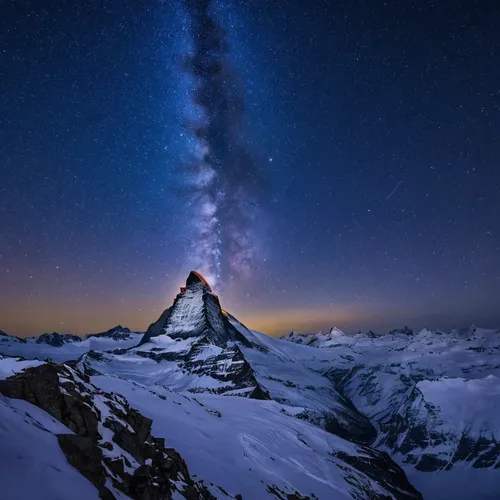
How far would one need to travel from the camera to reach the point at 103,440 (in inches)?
626

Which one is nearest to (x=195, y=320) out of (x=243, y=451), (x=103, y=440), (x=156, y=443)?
(x=243, y=451)

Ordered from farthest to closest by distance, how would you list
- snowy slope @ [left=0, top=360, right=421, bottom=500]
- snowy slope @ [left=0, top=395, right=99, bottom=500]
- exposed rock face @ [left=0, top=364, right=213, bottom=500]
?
exposed rock face @ [left=0, top=364, right=213, bottom=500] < snowy slope @ [left=0, top=360, right=421, bottom=500] < snowy slope @ [left=0, top=395, right=99, bottom=500]

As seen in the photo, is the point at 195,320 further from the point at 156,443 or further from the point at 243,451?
the point at 156,443

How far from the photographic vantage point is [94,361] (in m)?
106

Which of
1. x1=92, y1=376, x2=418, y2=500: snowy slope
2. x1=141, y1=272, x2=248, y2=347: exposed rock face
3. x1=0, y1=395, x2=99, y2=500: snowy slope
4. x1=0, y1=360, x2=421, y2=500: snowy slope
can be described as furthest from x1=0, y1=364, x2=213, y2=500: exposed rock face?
x1=141, y1=272, x2=248, y2=347: exposed rock face

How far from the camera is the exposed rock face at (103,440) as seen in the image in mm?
12516

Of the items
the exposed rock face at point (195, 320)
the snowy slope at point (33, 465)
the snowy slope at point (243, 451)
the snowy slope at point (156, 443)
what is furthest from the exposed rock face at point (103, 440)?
the exposed rock face at point (195, 320)

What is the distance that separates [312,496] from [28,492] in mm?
32480

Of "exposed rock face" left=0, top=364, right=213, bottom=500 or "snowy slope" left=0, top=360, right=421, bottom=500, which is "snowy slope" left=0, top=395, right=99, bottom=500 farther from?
"exposed rock face" left=0, top=364, right=213, bottom=500

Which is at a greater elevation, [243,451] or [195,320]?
[195,320]

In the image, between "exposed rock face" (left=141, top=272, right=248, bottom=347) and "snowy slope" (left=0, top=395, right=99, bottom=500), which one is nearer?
"snowy slope" (left=0, top=395, right=99, bottom=500)

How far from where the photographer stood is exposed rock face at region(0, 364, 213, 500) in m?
12.5

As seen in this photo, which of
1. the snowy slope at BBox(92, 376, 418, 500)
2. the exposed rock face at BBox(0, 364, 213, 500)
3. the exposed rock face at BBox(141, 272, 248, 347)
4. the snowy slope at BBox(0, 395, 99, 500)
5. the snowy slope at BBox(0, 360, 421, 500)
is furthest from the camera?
the exposed rock face at BBox(141, 272, 248, 347)

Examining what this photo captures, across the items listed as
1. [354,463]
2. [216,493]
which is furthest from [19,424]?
[354,463]
